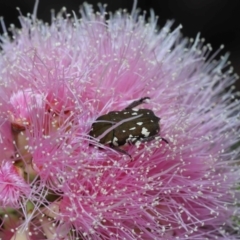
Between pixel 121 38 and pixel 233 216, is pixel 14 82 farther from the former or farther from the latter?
pixel 233 216

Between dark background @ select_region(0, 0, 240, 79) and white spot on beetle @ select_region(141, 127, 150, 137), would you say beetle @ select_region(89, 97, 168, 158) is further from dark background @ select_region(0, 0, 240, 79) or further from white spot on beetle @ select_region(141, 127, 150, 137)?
dark background @ select_region(0, 0, 240, 79)

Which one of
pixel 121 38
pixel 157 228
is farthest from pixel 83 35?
pixel 157 228

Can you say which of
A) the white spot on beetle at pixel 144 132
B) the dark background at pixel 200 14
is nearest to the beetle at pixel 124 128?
the white spot on beetle at pixel 144 132

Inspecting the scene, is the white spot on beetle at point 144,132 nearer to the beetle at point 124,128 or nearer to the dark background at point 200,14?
the beetle at point 124,128

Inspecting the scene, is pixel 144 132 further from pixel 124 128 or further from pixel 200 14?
pixel 200 14

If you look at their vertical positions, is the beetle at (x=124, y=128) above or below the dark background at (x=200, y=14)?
below

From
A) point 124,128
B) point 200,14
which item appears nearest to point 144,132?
point 124,128
